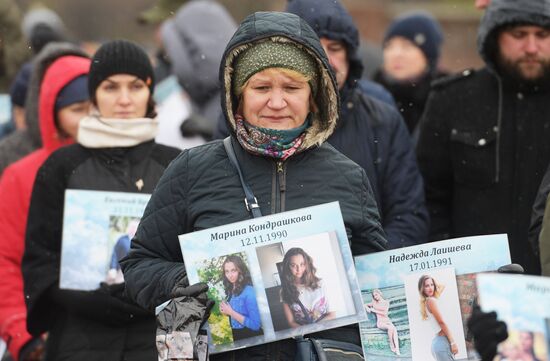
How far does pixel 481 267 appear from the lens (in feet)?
16.8

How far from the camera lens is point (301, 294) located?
196 inches

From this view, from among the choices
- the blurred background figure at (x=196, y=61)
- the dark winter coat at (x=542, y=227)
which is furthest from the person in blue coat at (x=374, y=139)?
the blurred background figure at (x=196, y=61)

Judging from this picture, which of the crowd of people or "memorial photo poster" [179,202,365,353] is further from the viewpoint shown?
the crowd of people

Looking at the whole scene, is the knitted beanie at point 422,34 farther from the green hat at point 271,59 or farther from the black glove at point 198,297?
the black glove at point 198,297

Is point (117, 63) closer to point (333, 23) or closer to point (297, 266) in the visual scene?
point (333, 23)

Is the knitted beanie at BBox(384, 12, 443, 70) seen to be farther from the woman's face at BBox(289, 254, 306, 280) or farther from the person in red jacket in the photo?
the woman's face at BBox(289, 254, 306, 280)

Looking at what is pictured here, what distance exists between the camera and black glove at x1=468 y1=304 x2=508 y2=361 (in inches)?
174

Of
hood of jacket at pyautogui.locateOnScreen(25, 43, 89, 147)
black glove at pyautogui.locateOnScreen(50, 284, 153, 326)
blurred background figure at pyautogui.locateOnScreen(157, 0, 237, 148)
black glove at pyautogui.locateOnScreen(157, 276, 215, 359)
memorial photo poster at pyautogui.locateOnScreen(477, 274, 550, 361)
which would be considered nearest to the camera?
memorial photo poster at pyautogui.locateOnScreen(477, 274, 550, 361)

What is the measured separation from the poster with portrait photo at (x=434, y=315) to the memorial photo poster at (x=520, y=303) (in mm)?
688

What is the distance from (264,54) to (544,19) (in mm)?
2822

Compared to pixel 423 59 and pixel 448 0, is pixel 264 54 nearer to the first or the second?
pixel 423 59

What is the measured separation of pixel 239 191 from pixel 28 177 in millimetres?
2503

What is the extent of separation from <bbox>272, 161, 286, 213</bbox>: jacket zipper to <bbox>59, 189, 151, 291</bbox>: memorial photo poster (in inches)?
58.8

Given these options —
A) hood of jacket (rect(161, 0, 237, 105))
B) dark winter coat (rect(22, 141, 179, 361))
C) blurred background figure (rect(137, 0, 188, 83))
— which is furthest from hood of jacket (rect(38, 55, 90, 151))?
blurred background figure (rect(137, 0, 188, 83))
